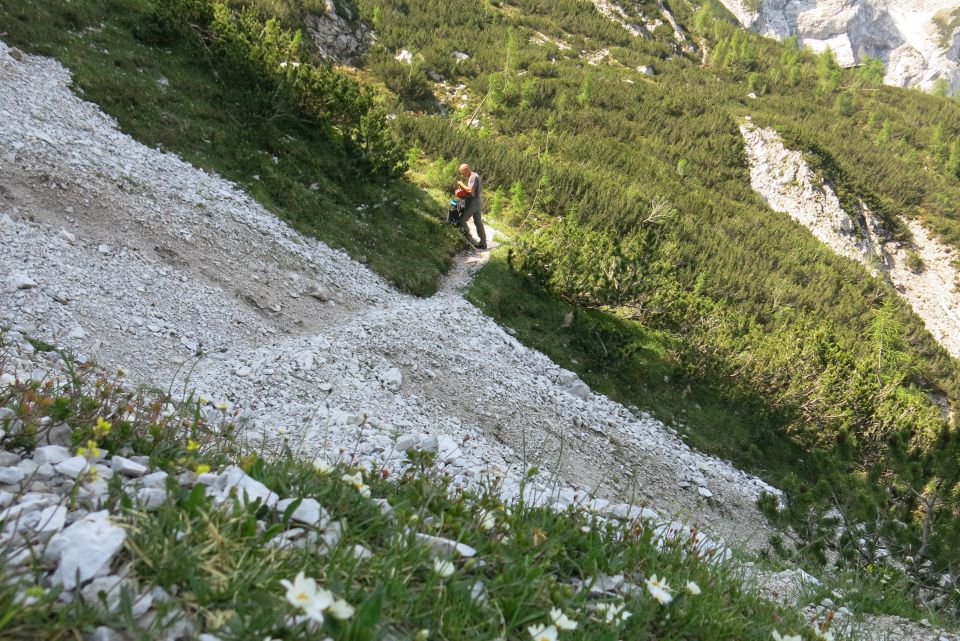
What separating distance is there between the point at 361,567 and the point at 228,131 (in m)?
12.7

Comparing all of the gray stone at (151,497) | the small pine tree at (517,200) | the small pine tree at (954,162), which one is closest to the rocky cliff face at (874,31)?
the small pine tree at (954,162)

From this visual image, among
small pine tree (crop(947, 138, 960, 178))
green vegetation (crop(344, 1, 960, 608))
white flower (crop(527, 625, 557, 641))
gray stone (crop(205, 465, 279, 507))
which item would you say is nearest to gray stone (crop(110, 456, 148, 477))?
gray stone (crop(205, 465, 279, 507))

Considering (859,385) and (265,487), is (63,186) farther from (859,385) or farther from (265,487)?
(859,385)

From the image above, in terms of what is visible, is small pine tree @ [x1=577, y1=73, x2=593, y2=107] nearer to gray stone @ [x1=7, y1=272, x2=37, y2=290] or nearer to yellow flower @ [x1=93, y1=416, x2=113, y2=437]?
gray stone @ [x1=7, y1=272, x2=37, y2=290]

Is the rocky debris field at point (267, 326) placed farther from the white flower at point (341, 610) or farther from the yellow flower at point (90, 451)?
the white flower at point (341, 610)

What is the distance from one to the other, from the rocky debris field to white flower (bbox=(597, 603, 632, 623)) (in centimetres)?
300

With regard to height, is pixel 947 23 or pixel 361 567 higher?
pixel 947 23

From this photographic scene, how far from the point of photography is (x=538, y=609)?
190cm

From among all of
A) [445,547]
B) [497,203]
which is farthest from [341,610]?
[497,203]

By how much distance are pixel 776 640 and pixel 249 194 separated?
11.3 m

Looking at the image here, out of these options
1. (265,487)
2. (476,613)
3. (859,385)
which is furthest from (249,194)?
(859,385)

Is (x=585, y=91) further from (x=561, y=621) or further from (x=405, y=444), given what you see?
(x=561, y=621)

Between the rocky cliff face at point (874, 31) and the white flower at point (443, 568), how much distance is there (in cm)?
17496

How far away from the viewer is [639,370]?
1172cm
